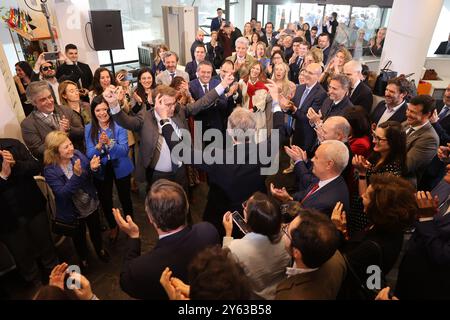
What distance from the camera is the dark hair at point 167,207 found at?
160cm

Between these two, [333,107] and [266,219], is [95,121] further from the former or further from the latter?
[333,107]

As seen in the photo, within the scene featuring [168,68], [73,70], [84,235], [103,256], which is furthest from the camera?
[73,70]

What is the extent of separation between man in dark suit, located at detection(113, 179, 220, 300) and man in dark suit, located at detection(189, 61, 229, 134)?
87.6 inches

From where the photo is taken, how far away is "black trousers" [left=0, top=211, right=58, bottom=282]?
94.5 inches

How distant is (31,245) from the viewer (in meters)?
2.51

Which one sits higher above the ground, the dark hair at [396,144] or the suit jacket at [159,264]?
the dark hair at [396,144]

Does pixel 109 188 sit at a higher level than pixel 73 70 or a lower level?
lower

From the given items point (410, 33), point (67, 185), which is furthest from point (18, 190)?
point (410, 33)

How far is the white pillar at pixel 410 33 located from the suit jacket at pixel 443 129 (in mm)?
2146

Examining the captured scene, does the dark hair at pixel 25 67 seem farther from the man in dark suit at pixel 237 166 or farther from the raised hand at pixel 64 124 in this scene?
the man in dark suit at pixel 237 166

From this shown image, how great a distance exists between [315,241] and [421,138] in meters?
1.97

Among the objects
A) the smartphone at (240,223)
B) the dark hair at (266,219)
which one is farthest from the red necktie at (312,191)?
the dark hair at (266,219)

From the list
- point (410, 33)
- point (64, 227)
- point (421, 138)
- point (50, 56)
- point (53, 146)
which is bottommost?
point (64, 227)
